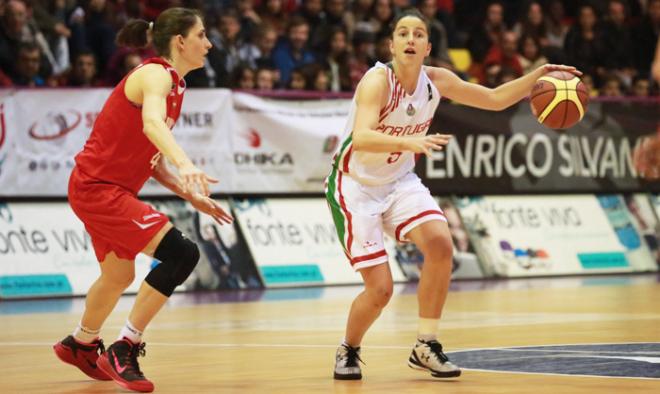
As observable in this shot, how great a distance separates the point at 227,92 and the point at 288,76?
178 cm

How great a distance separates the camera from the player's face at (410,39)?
6.88 m

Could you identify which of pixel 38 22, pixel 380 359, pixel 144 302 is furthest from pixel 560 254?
pixel 144 302

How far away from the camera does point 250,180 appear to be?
47.5 feet

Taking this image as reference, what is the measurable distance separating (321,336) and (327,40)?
7876mm

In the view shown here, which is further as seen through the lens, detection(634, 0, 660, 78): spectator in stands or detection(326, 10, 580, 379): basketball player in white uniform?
detection(634, 0, 660, 78): spectator in stands

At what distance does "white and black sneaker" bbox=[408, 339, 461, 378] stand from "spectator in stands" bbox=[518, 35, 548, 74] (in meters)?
11.7

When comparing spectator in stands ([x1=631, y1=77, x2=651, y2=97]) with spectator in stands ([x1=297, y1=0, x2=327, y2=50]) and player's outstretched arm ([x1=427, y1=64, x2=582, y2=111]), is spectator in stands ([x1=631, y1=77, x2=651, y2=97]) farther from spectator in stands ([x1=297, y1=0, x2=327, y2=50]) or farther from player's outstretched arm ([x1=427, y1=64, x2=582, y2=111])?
player's outstretched arm ([x1=427, y1=64, x2=582, y2=111])

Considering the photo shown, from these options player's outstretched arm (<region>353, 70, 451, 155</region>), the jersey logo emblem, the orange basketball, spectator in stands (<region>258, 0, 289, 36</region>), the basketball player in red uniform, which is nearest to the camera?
player's outstretched arm (<region>353, 70, 451, 155</region>)

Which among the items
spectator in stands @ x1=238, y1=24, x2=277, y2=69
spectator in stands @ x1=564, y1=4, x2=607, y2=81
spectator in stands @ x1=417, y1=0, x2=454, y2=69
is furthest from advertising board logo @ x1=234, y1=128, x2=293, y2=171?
spectator in stands @ x1=564, y1=4, x2=607, y2=81

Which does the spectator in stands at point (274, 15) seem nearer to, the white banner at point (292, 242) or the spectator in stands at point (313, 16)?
the spectator in stands at point (313, 16)

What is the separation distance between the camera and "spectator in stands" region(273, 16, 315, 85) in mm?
16062

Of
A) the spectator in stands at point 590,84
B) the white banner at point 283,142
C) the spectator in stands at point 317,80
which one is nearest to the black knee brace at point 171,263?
the white banner at point 283,142

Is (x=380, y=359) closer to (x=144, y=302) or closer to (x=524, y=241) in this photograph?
(x=144, y=302)

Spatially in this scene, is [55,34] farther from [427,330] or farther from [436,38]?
[427,330]
